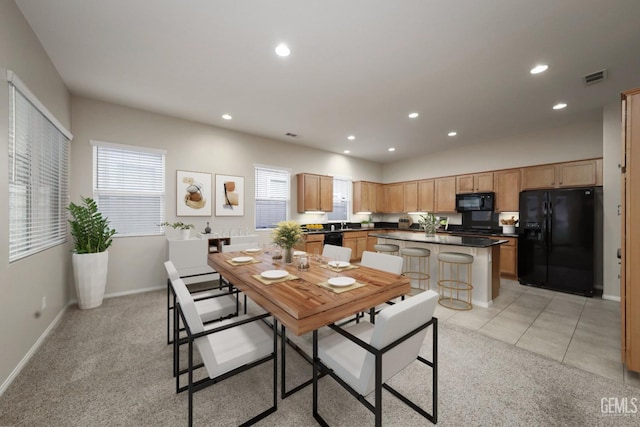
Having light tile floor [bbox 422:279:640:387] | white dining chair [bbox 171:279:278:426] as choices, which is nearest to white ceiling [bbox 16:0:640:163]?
white dining chair [bbox 171:279:278:426]

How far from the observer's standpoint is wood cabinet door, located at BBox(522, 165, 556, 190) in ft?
15.2

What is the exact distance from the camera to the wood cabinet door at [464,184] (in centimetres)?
573

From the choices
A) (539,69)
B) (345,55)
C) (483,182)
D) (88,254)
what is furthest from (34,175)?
(483,182)

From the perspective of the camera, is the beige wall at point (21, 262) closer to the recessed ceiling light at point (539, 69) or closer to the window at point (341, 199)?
the recessed ceiling light at point (539, 69)

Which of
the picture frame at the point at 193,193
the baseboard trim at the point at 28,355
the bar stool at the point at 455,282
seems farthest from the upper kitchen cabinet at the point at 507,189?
the baseboard trim at the point at 28,355

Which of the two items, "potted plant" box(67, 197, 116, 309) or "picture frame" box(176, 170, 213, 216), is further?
"picture frame" box(176, 170, 213, 216)

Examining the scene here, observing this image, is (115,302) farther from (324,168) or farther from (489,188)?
(489,188)

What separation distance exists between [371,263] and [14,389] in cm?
308

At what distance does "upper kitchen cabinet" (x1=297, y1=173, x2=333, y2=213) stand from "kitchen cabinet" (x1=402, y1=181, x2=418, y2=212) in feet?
7.73

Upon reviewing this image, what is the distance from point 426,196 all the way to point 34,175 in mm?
7130

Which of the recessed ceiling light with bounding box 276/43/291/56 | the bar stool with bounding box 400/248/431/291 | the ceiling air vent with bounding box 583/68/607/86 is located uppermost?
the recessed ceiling light with bounding box 276/43/291/56

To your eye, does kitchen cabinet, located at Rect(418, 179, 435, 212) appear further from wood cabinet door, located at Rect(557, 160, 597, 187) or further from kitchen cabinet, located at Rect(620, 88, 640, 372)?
kitchen cabinet, located at Rect(620, 88, 640, 372)

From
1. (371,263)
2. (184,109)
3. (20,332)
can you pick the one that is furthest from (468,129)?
(20,332)

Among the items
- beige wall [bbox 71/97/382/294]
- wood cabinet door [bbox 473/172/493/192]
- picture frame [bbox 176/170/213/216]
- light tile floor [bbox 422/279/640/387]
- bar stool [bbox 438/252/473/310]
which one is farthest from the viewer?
wood cabinet door [bbox 473/172/493/192]
